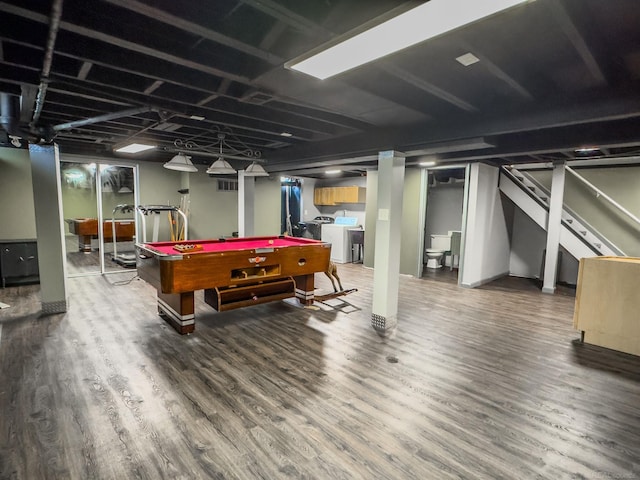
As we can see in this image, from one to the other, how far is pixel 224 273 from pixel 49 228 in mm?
2597

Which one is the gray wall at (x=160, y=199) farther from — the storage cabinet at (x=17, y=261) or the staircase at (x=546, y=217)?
the staircase at (x=546, y=217)

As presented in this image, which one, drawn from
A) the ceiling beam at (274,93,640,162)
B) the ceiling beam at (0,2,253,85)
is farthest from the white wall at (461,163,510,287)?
the ceiling beam at (0,2,253,85)

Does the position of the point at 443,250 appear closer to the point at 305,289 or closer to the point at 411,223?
the point at 411,223

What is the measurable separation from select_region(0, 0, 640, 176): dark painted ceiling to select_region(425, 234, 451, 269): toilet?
13.6 ft

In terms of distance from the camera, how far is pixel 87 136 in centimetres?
497

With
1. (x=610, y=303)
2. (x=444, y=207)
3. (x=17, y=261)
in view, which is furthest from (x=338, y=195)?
(x=17, y=261)

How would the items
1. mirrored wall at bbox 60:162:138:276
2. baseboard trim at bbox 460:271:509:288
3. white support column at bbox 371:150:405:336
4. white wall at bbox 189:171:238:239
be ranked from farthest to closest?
mirrored wall at bbox 60:162:138:276 < white wall at bbox 189:171:238:239 < baseboard trim at bbox 460:271:509:288 < white support column at bbox 371:150:405:336

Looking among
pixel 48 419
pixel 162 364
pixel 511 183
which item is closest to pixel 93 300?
pixel 162 364

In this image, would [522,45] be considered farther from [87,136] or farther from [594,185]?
[594,185]

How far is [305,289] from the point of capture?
501 cm

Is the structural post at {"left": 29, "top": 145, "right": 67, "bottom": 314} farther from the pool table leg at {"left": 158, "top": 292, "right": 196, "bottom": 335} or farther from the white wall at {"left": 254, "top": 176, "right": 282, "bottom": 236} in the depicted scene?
the white wall at {"left": 254, "top": 176, "right": 282, "bottom": 236}

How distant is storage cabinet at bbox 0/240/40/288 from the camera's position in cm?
563

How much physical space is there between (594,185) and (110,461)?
8.53m

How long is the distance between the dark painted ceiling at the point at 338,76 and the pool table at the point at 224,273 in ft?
5.07
